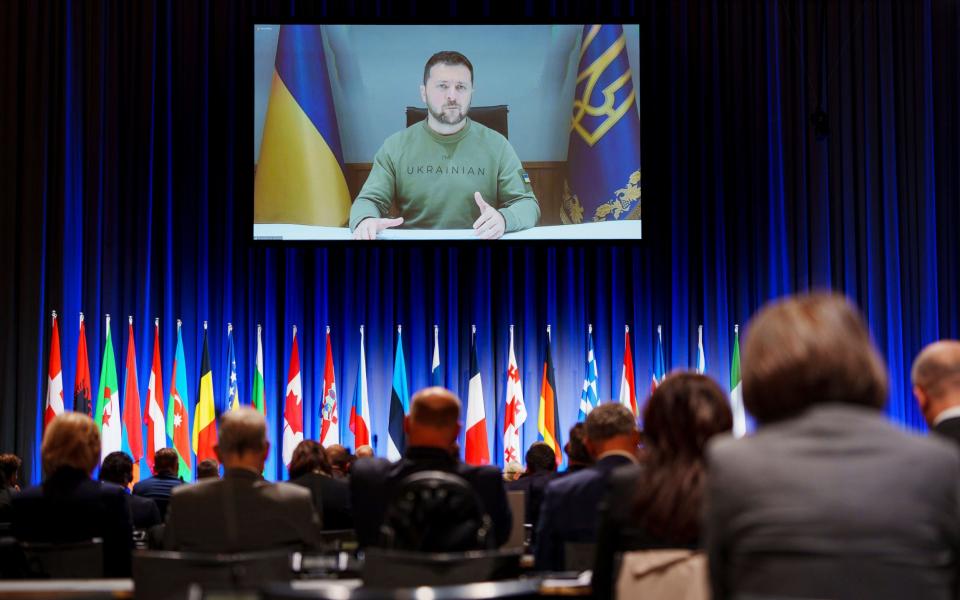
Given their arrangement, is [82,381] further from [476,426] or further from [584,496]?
[584,496]

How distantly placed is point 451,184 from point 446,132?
59 cm

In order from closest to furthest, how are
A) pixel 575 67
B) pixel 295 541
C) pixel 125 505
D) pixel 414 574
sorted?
pixel 414 574 < pixel 295 541 < pixel 125 505 < pixel 575 67

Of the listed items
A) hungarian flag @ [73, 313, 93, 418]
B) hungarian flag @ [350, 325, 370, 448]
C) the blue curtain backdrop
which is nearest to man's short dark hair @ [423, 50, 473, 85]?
the blue curtain backdrop

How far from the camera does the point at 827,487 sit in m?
1.84

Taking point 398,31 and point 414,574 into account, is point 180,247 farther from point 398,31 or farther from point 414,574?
point 414,574

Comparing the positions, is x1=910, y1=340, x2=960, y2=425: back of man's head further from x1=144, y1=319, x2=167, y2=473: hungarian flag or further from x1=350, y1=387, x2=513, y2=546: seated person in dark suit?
x1=144, y1=319, x2=167, y2=473: hungarian flag

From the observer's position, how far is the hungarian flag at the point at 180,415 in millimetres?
11359

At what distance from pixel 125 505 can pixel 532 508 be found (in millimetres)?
2736

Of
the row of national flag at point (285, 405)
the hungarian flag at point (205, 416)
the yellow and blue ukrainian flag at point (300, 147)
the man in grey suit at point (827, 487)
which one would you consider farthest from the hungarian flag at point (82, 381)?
the man in grey suit at point (827, 487)

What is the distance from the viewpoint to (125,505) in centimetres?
441

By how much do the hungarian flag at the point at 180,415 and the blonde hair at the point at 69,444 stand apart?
6957mm

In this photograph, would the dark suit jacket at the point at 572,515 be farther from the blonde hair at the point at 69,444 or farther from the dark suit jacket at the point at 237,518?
the blonde hair at the point at 69,444

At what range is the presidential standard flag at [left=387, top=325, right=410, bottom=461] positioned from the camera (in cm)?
1183

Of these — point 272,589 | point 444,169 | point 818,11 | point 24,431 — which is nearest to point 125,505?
point 272,589
